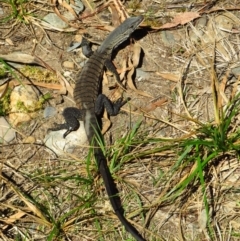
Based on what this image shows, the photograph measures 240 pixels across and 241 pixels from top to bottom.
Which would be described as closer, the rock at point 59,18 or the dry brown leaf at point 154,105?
the dry brown leaf at point 154,105

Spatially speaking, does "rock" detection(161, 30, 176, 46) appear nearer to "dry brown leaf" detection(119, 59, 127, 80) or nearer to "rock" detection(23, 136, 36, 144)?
"dry brown leaf" detection(119, 59, 127, 80)

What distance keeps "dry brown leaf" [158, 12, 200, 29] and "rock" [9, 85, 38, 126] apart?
171cm

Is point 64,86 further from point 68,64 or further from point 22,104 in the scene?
point 22,104

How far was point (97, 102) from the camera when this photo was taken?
612cm

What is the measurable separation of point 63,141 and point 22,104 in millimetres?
567

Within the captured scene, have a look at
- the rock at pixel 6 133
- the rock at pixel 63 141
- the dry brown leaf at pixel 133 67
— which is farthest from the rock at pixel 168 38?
the rock at pixel 6 133

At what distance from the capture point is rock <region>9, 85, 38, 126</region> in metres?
5.87

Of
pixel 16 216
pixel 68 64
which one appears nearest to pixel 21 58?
pixel 68 64

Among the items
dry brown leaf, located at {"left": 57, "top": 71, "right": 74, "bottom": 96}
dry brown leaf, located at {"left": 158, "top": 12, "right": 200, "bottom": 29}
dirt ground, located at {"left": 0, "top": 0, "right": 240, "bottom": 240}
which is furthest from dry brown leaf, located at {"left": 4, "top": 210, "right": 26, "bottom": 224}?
dry brown leaf, located at {"left": 158, "top": 12, "right": 200, "bottom": 29}

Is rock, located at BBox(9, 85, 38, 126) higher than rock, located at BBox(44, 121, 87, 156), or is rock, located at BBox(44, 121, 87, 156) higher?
rock, located at BBox(9, 85, 38, 126)

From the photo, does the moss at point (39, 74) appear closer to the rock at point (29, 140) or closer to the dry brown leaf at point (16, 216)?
the rock at point (29, 140)

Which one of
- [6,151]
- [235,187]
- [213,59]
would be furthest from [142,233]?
[213,59]

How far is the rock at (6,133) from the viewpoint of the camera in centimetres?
572

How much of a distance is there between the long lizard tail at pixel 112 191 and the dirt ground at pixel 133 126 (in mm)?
84
